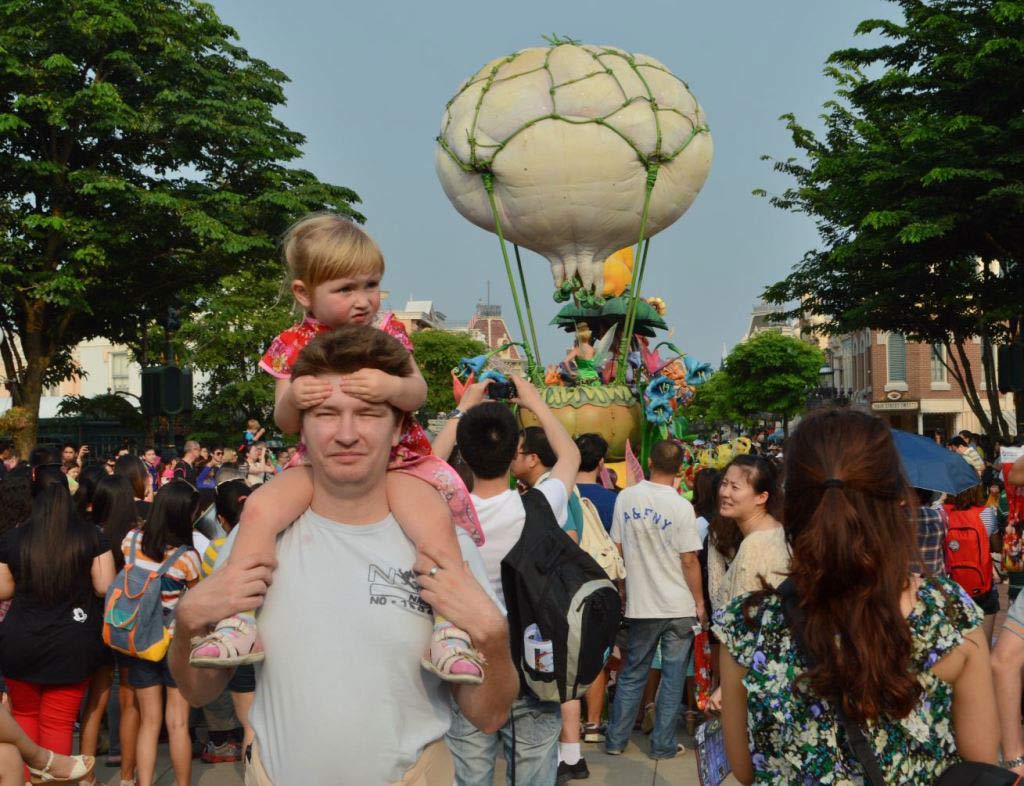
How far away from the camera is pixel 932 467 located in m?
5.54

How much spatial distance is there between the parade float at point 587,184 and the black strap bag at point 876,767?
9.41 meters

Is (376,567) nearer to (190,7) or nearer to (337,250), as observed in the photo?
(337,250)

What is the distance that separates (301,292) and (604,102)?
31.8ft

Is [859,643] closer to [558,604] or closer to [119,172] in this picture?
[558,604]

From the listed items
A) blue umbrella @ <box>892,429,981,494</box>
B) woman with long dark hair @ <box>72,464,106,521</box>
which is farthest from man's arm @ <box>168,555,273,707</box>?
woman with long dark hair @ <box>72,464,106,521</box>

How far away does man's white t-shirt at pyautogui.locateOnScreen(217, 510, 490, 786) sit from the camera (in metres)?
2.40

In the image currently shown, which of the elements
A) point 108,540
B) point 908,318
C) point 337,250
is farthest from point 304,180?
point 337,250

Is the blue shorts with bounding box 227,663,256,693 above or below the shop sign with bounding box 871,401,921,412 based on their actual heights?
below

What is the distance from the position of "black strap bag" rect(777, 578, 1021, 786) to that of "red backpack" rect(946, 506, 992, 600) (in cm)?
460

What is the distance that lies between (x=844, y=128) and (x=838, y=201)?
14.4ft

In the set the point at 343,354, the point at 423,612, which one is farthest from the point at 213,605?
the point at 343,354

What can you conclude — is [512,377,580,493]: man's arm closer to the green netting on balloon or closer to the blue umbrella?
the blue umbrella

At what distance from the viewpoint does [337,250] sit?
2836 mm

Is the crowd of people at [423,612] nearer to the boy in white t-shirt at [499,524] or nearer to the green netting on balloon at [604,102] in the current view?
the boy in white t-shirt at [499,524]
